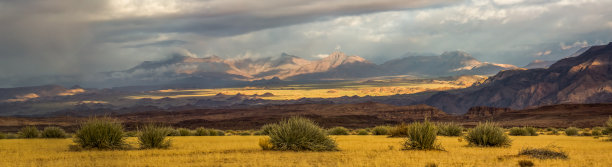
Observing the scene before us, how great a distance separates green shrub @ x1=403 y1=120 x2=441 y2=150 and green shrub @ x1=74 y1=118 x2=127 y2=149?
9957 millimetres

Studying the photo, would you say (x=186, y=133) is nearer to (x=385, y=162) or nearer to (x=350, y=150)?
(x=350, y=150)

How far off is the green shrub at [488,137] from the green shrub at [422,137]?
112 inches

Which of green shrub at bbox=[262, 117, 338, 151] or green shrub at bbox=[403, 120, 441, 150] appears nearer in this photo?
green shrub at bbox=[262, 117, 338, 151]

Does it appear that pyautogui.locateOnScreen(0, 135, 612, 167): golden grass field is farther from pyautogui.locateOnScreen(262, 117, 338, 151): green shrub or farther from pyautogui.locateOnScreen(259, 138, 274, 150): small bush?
pyautogui.locateOnScreen(262, 117, 338, 151): green shrub

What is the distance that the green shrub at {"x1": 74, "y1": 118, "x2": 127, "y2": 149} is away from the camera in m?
18.4

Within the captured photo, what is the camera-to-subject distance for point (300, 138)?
18.4 meters

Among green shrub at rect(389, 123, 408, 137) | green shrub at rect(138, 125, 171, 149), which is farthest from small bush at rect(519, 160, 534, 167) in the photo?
green shrub at rect(389, 123, 408, 137)

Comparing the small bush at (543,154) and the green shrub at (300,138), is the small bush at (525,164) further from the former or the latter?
the green shrub at (300,138)

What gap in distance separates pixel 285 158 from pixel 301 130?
9.14 feet

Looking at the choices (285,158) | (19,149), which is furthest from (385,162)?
(19,149)

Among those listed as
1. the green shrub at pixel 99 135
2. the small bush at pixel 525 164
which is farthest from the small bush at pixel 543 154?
the green shrub at pixel 99 135

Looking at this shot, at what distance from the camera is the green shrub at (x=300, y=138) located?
60.4 feet

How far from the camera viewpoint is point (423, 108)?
134m

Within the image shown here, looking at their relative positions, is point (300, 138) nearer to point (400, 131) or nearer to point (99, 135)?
point (99, 135)
